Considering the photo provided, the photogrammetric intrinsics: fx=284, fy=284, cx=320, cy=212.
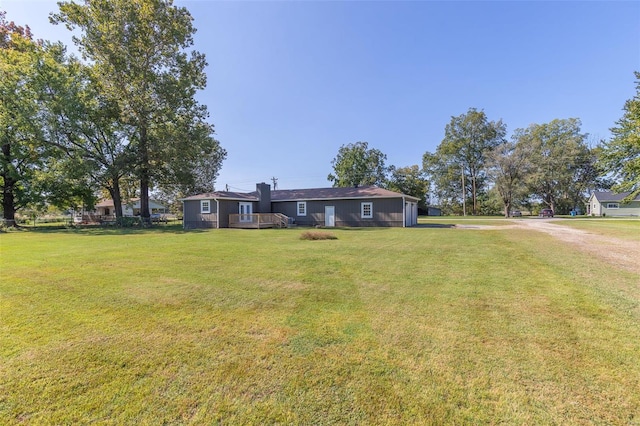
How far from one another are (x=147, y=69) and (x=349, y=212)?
2093 cm

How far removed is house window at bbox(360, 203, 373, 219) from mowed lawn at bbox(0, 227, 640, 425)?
16.4 metres

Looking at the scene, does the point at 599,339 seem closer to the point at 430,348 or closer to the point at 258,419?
the point at 430,348

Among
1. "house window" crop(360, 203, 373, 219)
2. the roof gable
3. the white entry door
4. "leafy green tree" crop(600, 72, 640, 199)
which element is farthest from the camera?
the roof gable

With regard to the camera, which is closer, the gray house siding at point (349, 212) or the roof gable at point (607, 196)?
the gray house siding at point (349, 212)

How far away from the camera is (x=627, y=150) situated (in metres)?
14.7

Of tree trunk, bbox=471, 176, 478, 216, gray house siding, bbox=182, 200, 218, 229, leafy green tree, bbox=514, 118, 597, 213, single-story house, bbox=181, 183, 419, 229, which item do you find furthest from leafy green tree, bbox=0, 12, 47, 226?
tree trunk, bbox=471, 176, 478, 216

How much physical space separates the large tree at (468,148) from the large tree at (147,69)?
40.2 meters

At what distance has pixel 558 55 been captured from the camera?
14883 millimetres

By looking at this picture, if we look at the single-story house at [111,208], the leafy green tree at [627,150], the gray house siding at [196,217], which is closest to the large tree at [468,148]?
the leafy green tree at [627,150]

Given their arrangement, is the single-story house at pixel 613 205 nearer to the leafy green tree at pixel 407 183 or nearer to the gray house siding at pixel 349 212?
the leafy green tree at pixel 407 183

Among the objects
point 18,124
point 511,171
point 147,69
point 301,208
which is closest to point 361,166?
point 511,171

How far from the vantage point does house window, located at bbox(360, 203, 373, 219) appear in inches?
872

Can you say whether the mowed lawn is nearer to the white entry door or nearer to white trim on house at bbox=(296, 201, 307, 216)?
the white entry door

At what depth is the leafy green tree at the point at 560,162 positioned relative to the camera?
41.4 metres
